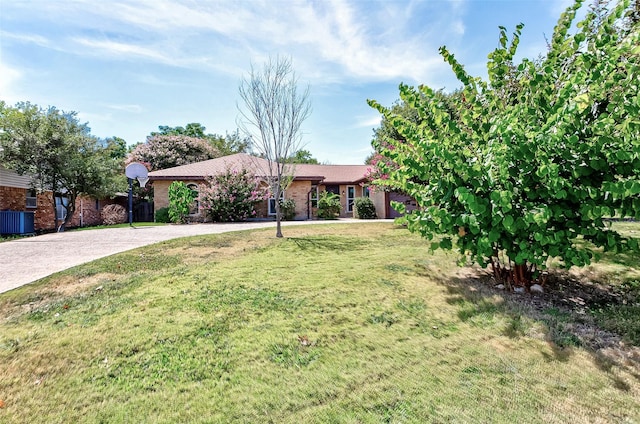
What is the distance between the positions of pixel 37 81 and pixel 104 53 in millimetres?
2894

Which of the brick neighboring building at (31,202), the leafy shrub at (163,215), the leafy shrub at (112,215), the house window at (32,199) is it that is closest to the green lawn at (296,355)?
the brick neighboring building at (31,202)

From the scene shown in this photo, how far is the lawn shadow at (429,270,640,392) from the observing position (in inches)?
116

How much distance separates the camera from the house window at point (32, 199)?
15414 mm

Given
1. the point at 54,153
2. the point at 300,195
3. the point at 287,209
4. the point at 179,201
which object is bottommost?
the point at 287,209

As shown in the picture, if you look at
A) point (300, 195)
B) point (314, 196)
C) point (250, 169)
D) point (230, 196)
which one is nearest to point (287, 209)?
point (300, 195)

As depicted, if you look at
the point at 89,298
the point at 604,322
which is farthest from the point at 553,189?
the point at 89,298

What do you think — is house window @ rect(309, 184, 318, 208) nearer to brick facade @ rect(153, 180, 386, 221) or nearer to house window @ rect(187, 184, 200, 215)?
brick facade @ rect(153, 180, 386, 221)

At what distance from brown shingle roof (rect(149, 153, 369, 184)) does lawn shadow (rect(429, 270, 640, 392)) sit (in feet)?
39.8

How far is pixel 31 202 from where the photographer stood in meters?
15.6

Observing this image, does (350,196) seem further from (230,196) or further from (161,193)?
(161,193)

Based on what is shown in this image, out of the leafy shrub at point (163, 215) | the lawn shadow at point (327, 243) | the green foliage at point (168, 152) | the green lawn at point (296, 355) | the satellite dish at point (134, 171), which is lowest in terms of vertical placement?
the green lawn at point (296, 355)

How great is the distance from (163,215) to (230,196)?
4.71 m

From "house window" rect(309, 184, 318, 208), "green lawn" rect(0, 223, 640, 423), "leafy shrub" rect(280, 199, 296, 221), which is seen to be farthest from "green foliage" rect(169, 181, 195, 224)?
"green lawn" rect(0, 223, 640, 423)

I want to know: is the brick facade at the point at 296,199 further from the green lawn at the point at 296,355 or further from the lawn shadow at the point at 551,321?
the lawn shadow at the point at 551,321
